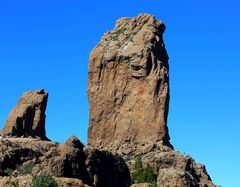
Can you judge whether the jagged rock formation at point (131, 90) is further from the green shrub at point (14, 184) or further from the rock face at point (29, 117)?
the green shrub at point (14, 184)

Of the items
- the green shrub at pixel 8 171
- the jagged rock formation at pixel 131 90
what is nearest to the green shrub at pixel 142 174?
the jagged rock formation at pixel 131 90

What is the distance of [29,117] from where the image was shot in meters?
156

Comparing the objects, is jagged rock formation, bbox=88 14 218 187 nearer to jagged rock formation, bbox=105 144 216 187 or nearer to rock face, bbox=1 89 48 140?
jagged rock formation, bbox=105 144 216 187

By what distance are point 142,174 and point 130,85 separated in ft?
91.7

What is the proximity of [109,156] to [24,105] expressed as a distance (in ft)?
110

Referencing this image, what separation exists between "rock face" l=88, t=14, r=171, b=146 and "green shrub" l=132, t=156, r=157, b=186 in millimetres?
13864

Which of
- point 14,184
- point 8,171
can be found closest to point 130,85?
point 8,171

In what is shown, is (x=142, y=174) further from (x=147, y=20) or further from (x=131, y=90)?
(x=147, y=20)

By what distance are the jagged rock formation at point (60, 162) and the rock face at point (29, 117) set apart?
92.3 feet

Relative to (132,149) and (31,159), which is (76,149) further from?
(132,149)

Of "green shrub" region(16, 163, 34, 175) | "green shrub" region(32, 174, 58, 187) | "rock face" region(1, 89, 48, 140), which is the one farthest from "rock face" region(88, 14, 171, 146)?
"green shrub" region(32, 174, 58, 187)

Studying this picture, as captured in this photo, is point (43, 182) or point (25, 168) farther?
point (25, 168)

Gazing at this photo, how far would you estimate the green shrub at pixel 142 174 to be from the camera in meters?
134

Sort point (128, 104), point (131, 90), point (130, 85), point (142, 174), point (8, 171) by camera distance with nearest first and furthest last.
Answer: point (8, 171) → point (142, 174) → point (128, 104) → point (131, 90) → point (130, 85)
